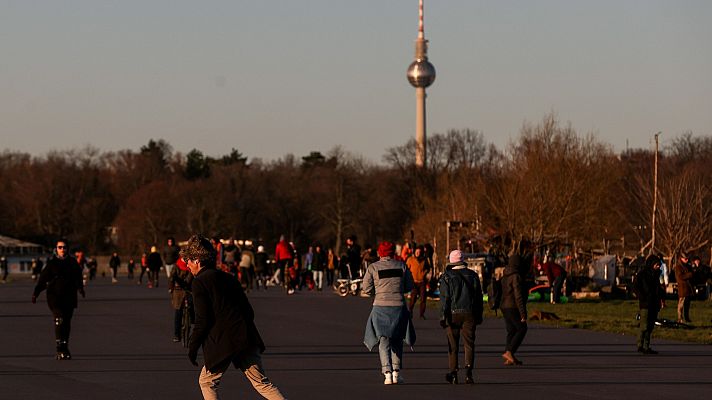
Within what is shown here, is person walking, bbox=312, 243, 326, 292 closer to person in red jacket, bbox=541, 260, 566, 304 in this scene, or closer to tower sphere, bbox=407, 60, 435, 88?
person in red jacket, bbox=541, 260, 566, 304

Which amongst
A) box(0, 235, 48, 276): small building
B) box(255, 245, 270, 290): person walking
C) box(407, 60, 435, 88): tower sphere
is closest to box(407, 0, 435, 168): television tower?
box(407, 60, 435, 88): tower sphere

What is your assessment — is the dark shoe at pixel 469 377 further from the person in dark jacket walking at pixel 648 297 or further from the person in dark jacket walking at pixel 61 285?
the person in dark jacket walking at pixel 61 285

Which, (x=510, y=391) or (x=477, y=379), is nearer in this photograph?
(x=510, y=391)

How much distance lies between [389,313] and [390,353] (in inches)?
21.9

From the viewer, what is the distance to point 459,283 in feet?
55.3

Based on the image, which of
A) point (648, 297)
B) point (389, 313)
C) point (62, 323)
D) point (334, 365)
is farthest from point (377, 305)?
point (648, 297)

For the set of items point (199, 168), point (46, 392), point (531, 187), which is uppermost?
point (199, 168)

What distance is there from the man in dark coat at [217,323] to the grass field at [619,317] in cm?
1429

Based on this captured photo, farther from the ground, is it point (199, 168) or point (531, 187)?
point (199, 168)

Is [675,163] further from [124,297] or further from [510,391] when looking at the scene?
[510,391]

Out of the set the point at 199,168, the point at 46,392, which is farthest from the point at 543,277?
the point at 199,168

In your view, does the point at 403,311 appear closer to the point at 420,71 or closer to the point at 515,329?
the point at 515,329

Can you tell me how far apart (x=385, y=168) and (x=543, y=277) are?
279 ft

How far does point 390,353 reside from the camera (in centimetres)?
1614
